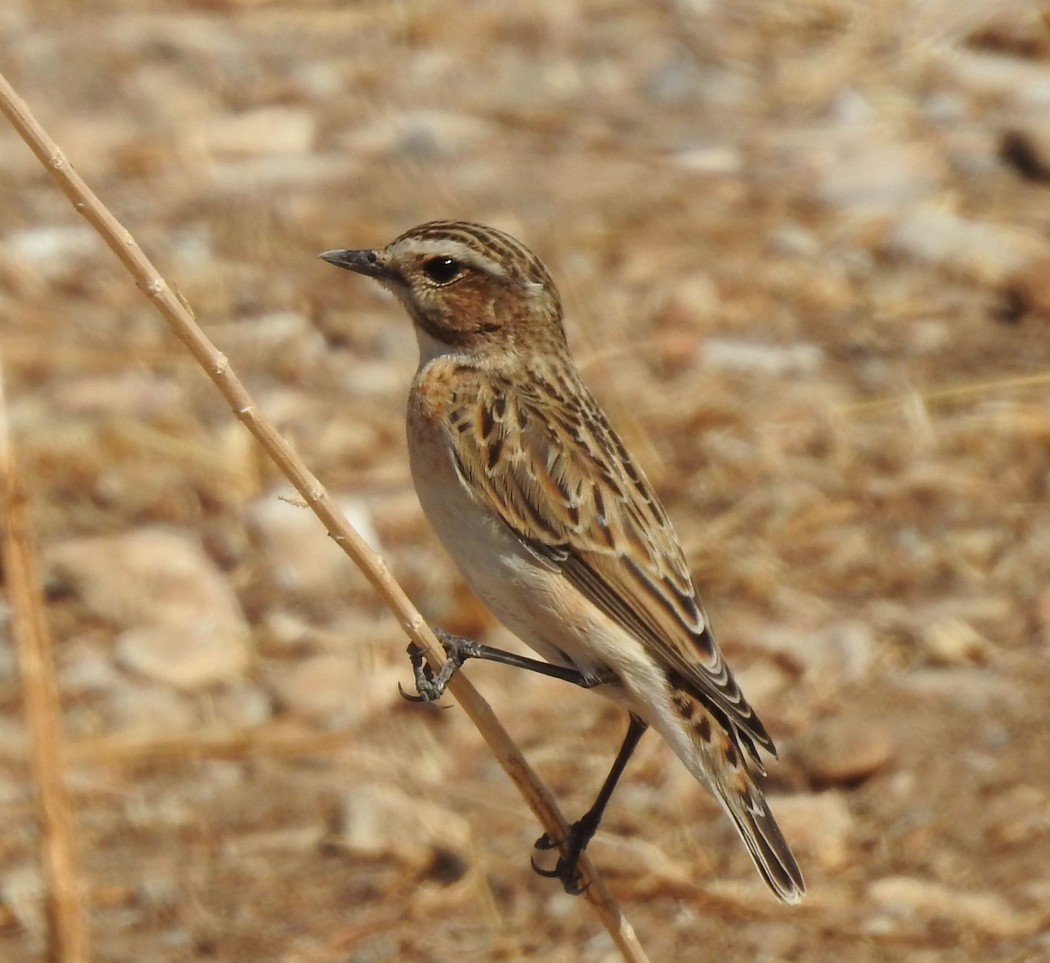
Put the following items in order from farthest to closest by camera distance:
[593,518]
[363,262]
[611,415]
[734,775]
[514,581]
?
[611,415]
[363,262]
[593,518]
[514,581]
[734,775]

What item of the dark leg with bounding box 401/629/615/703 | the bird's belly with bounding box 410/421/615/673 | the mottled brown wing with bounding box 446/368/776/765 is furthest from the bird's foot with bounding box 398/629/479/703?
the mottled brown wing with bounding box 446/368/776/765

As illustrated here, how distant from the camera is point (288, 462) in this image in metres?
4.30

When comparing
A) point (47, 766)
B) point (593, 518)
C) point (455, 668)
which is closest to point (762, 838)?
point (455, 668)

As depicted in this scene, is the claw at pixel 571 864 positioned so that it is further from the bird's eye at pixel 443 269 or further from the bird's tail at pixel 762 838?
the bird's eye at pixel 443 269

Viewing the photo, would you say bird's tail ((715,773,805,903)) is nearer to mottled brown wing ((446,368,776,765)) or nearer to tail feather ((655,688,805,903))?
tail feather ((655,688,805,903))

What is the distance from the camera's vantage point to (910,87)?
464 inches

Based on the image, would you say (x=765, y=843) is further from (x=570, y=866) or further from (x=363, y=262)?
(x=363, y=262)

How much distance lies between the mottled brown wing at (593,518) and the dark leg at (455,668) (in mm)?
183

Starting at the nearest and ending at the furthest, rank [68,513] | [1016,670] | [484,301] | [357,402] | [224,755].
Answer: [484,301] < [224,755] < [1016,670] < [68,513] < [357,402]

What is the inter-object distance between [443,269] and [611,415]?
332 centimetres

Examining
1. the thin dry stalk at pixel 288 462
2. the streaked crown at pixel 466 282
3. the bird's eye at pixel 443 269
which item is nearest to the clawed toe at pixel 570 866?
the thin dry stalk at pixel 288 462

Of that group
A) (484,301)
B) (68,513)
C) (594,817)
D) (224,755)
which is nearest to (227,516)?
(68,513)

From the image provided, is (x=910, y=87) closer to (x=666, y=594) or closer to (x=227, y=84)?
(x=227, y=84)

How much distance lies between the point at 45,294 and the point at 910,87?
528cm
